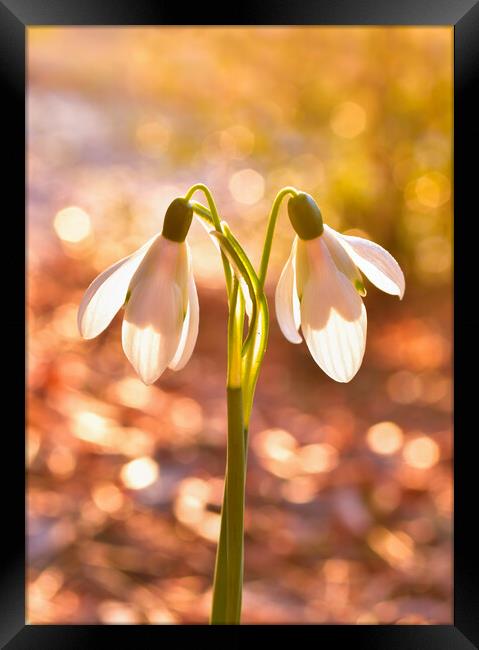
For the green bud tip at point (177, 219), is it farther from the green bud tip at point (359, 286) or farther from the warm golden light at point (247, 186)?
the warm golden light at point (247, 186)

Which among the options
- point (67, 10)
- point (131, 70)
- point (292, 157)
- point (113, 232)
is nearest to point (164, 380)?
point (113, 232)

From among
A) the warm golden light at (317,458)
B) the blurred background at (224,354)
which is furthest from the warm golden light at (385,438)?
the warm golden light at (317,458)

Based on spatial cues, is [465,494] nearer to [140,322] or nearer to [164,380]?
[140,322]

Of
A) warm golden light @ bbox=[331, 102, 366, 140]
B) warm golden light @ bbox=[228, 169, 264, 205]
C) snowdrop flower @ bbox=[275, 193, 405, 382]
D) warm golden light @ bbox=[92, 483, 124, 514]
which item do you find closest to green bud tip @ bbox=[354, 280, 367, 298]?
snowdrop flower @ bbox=[275, 193, 405, 382]

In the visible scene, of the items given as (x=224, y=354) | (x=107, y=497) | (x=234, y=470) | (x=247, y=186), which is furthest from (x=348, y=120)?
(x=234, y=470)

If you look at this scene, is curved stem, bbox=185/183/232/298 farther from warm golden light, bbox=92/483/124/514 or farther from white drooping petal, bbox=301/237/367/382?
warm golden light, bbox=92/483/124/514
